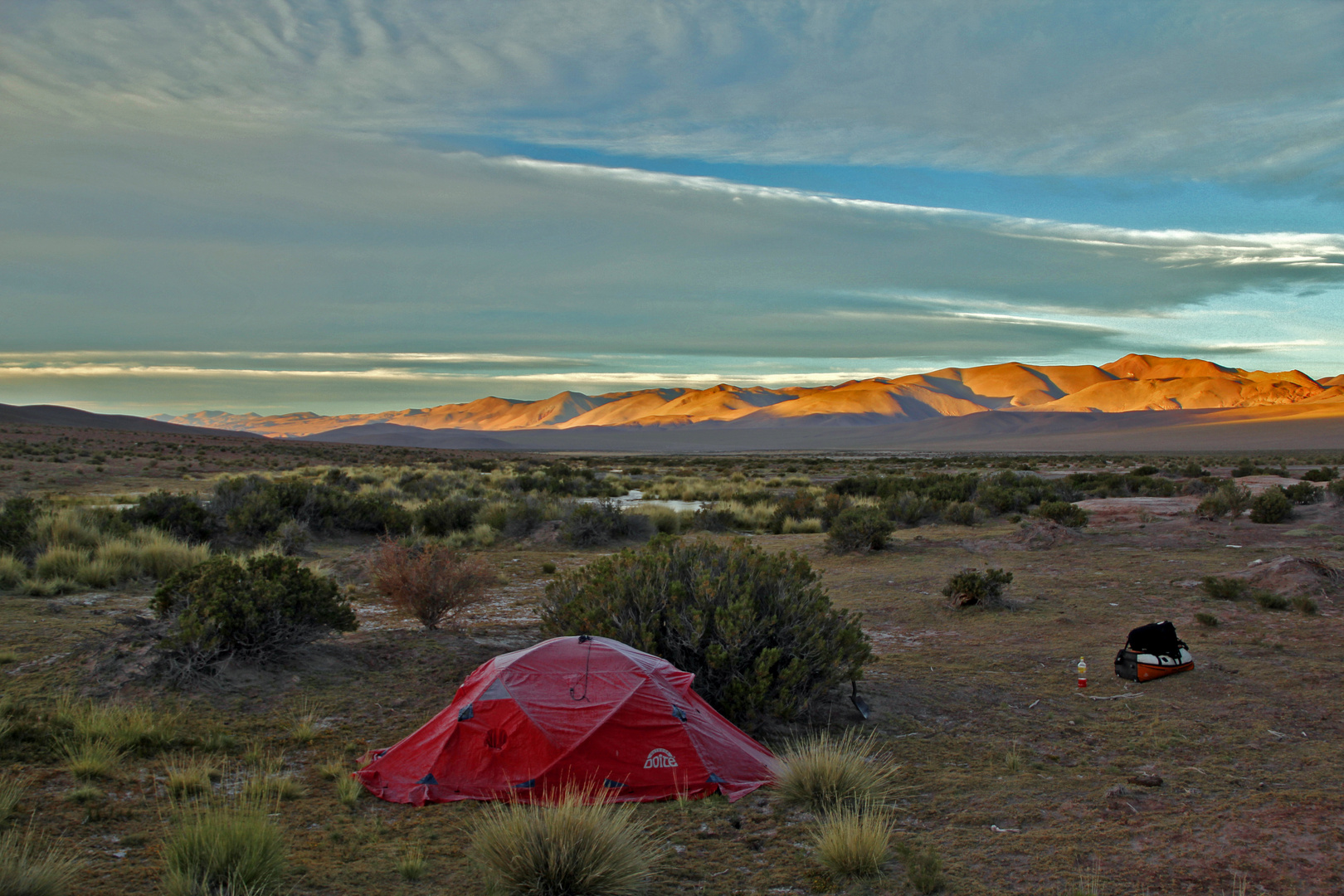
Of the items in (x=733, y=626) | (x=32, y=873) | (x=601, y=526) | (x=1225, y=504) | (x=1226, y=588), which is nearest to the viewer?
(x=32, y=873)

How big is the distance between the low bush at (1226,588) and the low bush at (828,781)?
8199mm

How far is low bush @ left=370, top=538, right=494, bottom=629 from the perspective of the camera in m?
9.37

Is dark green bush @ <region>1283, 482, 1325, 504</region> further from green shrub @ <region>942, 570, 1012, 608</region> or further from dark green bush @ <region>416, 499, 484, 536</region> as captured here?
dark green bush @ <region>416, 499, 484, 536</region>

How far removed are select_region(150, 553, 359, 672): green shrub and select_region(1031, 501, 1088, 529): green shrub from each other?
1550 cm

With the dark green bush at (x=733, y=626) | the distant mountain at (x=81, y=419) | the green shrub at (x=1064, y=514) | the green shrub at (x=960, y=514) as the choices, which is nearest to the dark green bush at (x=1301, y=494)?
the green shrub at (x=1064, y=514)

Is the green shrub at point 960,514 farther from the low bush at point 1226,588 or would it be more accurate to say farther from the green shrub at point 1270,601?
the green shrub at point 1270,601

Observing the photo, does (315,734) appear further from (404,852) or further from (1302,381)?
(1302,381)

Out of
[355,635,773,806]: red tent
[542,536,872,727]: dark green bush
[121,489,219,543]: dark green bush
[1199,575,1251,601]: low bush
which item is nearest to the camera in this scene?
[355,635,773,806]: red tent

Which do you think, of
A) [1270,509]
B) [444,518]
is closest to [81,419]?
[444,518]

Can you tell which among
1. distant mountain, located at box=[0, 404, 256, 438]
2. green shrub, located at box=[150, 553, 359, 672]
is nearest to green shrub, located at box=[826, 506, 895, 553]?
green shrub, located at box=[150, 553, 359, 672]

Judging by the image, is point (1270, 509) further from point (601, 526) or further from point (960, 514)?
point (601, 526)

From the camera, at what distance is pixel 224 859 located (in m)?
3.74

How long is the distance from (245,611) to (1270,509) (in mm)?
20007

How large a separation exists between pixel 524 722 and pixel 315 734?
6.57ft
